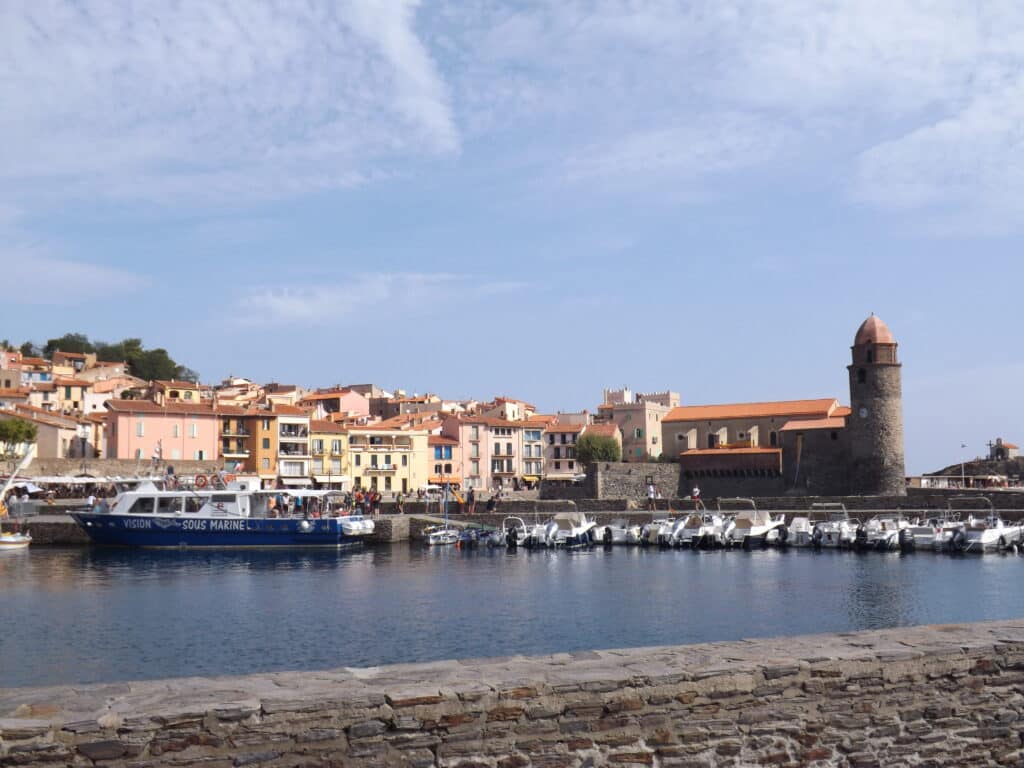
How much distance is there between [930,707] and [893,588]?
23.5m

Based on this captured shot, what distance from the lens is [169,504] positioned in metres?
48.0

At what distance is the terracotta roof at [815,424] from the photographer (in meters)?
69.7

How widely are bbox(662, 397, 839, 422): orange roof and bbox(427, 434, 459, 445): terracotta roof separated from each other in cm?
1776

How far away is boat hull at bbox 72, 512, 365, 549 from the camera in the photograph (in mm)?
46875

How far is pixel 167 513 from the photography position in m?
47.3

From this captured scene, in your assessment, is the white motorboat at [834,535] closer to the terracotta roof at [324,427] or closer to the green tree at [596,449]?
the terracotta roof at [324,427]

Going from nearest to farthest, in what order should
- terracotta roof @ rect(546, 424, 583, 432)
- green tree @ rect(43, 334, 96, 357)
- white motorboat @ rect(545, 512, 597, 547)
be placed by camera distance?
white motorboat @ rect(545, 512, 597, 547) < terracotta roof @ rect(546, 424, 583, 432) < green tree @ rect(43, 334, 96, 357)

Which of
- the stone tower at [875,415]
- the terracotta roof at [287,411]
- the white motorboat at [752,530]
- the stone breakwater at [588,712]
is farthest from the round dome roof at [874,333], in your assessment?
the stone breakwater at [588,712]

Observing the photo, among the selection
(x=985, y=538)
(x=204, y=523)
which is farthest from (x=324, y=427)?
(x=985, y=538)

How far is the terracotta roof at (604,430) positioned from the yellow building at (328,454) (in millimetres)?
22654

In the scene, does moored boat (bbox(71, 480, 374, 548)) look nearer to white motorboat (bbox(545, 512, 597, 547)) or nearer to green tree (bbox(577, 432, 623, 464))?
white motorboat (bbox(545, 512, 597, 547))

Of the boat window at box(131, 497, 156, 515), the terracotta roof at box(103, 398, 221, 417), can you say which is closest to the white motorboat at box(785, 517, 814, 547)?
the boat window at box(131, 497, 156, 515)

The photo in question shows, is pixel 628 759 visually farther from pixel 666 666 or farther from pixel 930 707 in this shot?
pixel 930 707

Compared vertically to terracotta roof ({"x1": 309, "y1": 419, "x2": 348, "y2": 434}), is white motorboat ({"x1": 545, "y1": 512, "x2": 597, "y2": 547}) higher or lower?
lower
